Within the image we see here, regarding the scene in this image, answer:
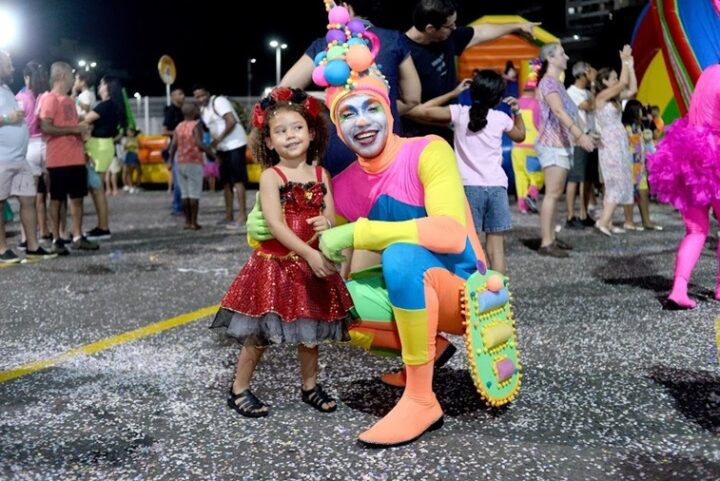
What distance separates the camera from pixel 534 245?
7684mm

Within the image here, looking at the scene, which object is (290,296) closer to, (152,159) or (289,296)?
(289,296)

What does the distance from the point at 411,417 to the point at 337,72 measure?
1.24 m

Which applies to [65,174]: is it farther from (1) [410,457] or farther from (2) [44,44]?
(2) [44,44]

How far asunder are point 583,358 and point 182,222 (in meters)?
7.54

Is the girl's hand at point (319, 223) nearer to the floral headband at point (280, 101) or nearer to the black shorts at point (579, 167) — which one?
the floral headband at point (280, 101)

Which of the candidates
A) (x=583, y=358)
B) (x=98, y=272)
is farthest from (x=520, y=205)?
(x=583, y=358)

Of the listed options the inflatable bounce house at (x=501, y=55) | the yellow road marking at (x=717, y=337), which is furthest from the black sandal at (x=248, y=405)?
the inflatable bounce house at (x=501, y=55)

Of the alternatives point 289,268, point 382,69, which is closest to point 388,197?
point 289,268

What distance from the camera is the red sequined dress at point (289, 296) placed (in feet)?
8.98

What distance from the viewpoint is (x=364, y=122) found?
2.77 meters

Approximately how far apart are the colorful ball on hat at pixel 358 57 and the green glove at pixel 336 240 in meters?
0.60

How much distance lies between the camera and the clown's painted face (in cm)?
278

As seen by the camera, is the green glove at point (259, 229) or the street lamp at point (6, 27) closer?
the green glove at point (259, 229)

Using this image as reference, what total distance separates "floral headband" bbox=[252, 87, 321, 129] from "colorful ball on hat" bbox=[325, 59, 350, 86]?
153 mm
